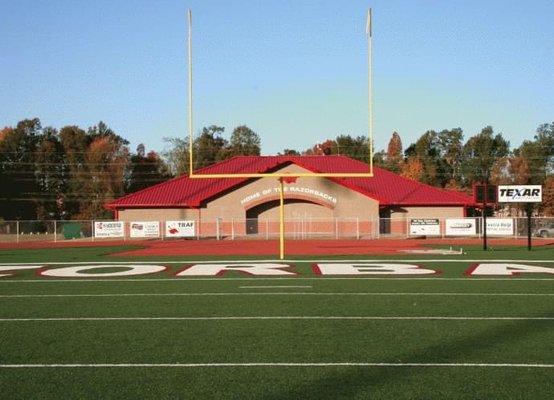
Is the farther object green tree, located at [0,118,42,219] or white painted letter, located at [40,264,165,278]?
green tree, located at [0,118,42,219]

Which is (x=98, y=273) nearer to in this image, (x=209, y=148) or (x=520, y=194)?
(x=520, y=194)

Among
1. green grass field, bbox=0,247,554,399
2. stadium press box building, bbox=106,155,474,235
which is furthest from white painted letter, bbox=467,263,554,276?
stadium press box building, bbox=106,155,474,235

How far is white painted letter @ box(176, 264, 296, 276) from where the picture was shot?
14438mm

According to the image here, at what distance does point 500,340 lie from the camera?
7.16 metres

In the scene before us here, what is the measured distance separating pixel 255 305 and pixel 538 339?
4.13 m

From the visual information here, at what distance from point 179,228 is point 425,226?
14635mm

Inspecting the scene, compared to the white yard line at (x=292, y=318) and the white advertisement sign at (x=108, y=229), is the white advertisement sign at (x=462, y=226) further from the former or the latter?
the white yard line at (x=292, y=318)

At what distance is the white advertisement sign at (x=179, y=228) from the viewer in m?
37.6

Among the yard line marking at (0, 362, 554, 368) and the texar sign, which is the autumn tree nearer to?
the texar sign

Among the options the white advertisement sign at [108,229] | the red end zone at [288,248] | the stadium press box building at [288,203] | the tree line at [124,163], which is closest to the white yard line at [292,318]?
the red end zone at [288,248]

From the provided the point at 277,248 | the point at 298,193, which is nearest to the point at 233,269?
the point at 277,248

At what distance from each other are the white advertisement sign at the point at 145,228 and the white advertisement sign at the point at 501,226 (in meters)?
19.4

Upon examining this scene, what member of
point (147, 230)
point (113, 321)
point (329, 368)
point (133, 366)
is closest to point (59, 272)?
point (113, 321)

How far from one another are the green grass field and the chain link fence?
25575 mm
